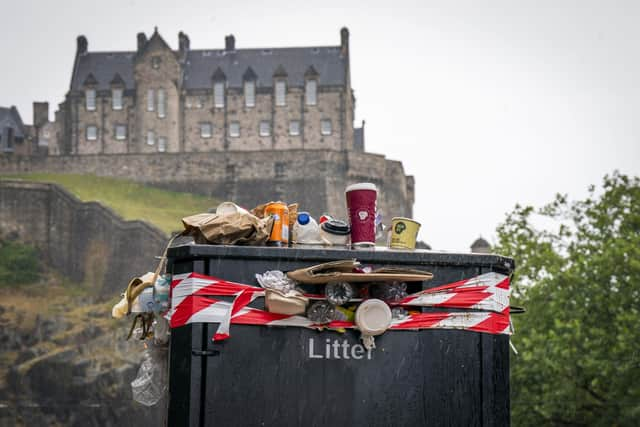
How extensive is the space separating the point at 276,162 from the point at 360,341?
6385 cm

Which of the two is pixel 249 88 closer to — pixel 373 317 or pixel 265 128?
pixel 265 128

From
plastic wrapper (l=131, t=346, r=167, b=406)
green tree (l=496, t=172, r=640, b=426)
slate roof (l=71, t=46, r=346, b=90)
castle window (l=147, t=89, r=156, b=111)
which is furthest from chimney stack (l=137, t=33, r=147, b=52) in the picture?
plastic wrapper (l=131, t=346, r=167, b=406)

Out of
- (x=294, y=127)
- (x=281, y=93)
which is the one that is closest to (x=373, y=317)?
(x=294, y=127)

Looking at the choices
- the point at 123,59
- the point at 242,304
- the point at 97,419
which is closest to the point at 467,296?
the point at 242,304

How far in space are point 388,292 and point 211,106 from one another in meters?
73.6

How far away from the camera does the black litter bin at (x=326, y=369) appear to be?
5883 mm

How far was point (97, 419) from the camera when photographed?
51906 mm

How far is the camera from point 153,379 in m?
6.63

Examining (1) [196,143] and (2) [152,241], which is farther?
(1) [196,143]

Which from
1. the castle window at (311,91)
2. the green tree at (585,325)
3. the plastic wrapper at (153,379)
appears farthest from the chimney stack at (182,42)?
the plastic wrapper at (153,379)

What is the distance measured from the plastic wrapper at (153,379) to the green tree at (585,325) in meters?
22.5

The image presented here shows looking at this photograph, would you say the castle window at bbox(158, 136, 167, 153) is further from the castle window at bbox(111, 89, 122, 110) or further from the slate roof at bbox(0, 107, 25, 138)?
the slate roof at bbox(0, 107, 25, 138)

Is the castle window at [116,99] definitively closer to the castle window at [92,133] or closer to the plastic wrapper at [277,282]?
the castle window at [92,133]

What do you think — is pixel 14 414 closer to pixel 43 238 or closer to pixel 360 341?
pixel 43 238
